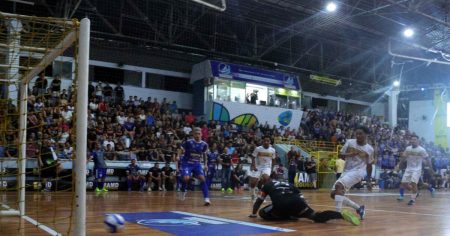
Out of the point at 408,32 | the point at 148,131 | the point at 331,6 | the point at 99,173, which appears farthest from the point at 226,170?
the point at 408,32

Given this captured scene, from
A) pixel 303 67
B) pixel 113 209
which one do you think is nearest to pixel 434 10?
pixel 303 67

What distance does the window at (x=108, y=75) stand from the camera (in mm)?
27750

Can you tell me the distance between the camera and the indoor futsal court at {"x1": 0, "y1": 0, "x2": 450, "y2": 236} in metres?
7.96

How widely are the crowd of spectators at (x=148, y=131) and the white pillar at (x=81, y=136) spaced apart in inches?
196

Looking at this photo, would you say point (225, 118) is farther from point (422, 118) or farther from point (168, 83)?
point (422, 118)

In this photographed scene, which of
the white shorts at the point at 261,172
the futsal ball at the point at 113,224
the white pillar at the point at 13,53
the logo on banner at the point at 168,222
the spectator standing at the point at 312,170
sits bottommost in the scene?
the spectator standing at the point at 312,170

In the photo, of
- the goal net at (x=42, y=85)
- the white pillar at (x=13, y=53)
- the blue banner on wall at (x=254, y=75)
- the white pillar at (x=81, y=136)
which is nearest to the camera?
the white pillar at (x=81, y=136)

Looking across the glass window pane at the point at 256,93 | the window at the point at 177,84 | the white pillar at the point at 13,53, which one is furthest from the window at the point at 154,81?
the white pillar at the point at 13,53

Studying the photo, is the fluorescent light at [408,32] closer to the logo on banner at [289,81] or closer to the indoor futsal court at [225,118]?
the indoor futsal court at [225,118]

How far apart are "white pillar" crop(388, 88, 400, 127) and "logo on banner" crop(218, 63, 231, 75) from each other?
17011 millimetres

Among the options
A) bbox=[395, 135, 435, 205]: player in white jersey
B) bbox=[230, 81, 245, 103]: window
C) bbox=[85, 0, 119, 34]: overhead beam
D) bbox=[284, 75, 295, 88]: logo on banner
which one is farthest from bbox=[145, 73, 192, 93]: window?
bbox=[395, 135, 435, 205]: player in white jersey

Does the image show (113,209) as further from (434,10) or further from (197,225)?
(434,10)

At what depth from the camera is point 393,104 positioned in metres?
40.7

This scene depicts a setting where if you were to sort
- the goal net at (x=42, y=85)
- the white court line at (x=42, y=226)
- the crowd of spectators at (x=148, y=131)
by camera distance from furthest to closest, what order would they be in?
1. the crowd of spectators at (x=148, y=131)
2. the white court line at (x=42, y=226)
3. the goal net at (x=42, y=85)
